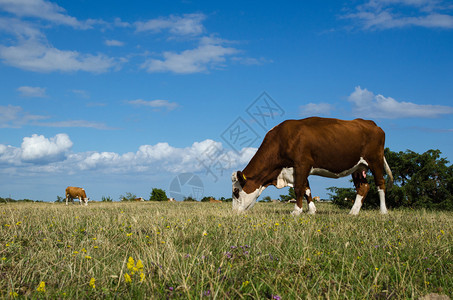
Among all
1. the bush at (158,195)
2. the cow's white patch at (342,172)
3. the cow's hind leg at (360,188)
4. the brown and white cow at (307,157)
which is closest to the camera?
the brown and white cow at (307,157)

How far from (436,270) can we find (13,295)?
14.3 feet

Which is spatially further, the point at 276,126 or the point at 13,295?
the point at 276,126

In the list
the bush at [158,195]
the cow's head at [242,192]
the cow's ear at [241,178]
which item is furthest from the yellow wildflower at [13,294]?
the bush at [158,195]

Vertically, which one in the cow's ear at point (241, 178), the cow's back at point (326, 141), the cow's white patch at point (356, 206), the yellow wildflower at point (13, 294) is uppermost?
the cow's back at point (326, 141)

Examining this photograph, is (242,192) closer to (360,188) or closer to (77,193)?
(360,188)

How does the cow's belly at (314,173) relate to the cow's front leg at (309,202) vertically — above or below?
above

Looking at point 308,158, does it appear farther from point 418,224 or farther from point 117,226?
point 117,226

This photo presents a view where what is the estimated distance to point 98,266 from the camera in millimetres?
3953

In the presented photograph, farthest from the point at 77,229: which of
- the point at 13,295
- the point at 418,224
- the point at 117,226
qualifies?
the point at 418,224

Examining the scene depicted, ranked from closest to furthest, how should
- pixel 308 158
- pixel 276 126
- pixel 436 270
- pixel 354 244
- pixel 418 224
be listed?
pixel 436 270, pixel 354 244, pixel 418 224, pixel 308 158, pixel 276 126

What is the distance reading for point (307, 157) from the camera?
10.2 meters

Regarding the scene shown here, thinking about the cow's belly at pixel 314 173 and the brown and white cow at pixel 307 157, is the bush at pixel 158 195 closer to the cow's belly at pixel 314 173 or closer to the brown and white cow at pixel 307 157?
the brown and white cow at pixel 307 157

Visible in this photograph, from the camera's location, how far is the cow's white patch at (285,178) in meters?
10.6

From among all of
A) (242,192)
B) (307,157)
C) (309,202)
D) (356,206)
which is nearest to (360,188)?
(356,206)
